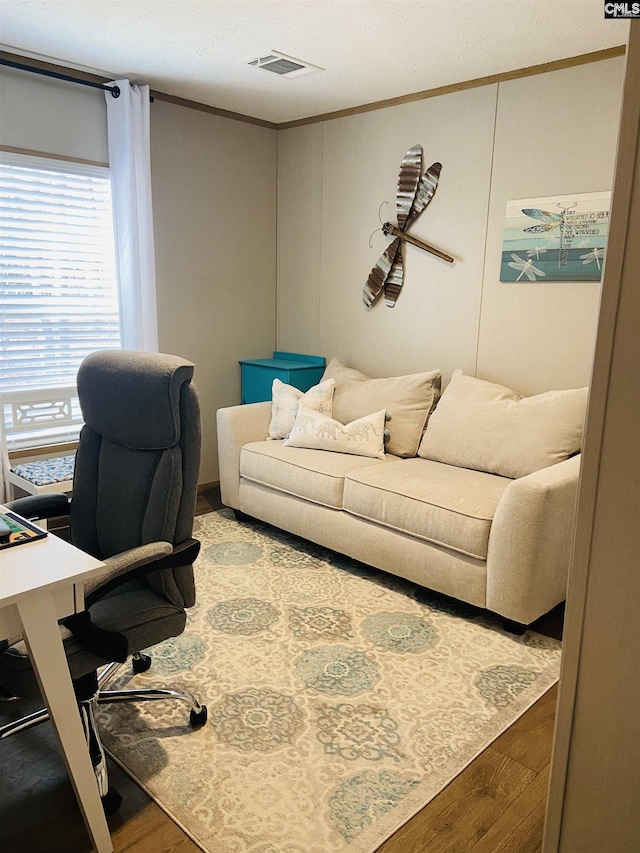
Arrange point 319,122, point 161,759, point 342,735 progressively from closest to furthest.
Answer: point 161,759 → point 342,735 → point 319,122

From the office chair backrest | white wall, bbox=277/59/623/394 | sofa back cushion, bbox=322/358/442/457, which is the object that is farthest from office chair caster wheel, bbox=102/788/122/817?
white wall, bbox=277/59/623/394

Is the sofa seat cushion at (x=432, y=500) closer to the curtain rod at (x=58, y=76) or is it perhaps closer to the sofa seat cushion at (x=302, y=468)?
the sofa seat cushion at (x=302, y=468)

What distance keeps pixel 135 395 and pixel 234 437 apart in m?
1.92

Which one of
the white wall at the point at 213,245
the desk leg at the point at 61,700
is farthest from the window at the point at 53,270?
the desk leg at the point at 61,700

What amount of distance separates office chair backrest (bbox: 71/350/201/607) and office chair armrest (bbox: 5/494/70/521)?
4 cm

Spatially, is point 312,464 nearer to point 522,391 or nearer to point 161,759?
point 522,391

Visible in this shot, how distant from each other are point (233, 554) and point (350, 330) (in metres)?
1.75

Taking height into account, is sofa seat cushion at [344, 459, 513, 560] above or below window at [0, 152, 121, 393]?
below

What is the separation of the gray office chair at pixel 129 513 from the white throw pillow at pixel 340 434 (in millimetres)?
1721

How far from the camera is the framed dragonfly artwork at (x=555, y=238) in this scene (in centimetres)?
325

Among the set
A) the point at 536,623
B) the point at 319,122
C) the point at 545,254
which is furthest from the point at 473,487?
the point at 319,122

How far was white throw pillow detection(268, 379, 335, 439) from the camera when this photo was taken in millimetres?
3988

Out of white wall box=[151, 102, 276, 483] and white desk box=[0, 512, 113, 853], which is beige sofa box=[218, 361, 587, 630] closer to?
white wall box=[151, 102, 276, 483]

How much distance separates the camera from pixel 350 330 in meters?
4.45
